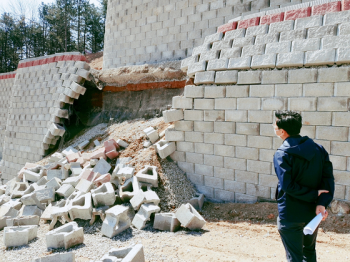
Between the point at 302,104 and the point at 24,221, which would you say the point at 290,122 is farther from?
the point at 24,221

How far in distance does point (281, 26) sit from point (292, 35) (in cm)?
29

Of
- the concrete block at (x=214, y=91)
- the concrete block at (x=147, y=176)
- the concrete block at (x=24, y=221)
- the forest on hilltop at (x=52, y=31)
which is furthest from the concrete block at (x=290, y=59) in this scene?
the forest on hilltop at (x=52, y=31)

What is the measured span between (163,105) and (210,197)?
399 centimetres

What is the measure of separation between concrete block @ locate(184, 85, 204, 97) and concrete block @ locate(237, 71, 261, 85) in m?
0.77

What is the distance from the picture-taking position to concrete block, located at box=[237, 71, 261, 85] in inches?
195

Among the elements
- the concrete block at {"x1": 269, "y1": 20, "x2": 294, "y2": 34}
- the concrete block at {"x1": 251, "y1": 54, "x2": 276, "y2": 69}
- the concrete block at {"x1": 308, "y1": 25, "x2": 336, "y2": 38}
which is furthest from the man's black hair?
the concrete block at {"x1": 269, "y1": 20, "x2": 294, "y2": 34}

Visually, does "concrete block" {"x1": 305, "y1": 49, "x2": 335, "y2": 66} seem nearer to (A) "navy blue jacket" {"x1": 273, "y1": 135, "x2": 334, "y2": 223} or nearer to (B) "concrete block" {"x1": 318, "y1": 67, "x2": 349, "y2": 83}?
(B) "concrete block" {"x1": 318, "y1": 67, "x2": 349, "y2": 83}

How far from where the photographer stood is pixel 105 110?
1072cm

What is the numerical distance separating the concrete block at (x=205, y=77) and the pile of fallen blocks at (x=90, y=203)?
5.36 ft

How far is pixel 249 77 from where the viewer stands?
5.04m

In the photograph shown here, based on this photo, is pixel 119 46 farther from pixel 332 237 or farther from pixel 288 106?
pixel 332 237

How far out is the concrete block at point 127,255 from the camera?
3.14 metres

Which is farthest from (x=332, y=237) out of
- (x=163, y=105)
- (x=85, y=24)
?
(x=85, y=24)

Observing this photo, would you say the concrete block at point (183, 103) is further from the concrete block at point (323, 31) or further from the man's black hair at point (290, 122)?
the man's black hair at point (290, 122)
